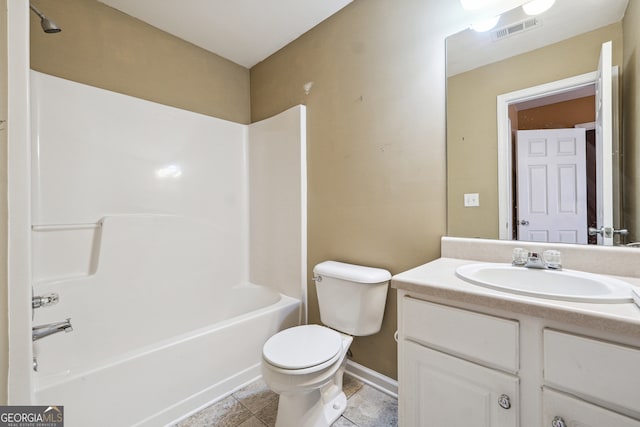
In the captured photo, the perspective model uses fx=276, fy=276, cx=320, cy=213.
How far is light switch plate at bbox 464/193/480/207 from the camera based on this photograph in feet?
4.42

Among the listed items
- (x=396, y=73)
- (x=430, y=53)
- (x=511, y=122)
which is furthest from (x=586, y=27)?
(x=396, y=73)

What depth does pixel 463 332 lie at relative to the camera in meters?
Result: 0.87

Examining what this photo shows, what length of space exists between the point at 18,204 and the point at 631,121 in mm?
2040

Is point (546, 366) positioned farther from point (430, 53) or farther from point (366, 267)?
point (430, 53)

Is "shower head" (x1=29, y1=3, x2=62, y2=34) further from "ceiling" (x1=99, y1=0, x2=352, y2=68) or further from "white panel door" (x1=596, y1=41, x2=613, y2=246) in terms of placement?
"white panel door" (x1=596, y1=41, x2=613, y2=246)

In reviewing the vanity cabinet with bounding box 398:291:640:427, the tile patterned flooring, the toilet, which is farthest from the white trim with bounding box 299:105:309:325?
the vanity cabinet with bounding box 398:291:640:427

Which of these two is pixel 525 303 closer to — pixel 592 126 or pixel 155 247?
pixel 592 126

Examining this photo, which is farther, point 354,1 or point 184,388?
point 354,1

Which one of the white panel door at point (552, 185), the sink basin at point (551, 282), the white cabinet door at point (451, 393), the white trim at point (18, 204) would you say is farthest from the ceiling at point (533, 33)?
the white trim at point (18, 204)

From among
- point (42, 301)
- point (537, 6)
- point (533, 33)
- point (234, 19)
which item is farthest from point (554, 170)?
point (234, 19)

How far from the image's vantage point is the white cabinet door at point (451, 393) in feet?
2.65

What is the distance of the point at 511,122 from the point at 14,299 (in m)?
1.93

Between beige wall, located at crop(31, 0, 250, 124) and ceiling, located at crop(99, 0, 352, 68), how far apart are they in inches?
4.0

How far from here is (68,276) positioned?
5.37ft
